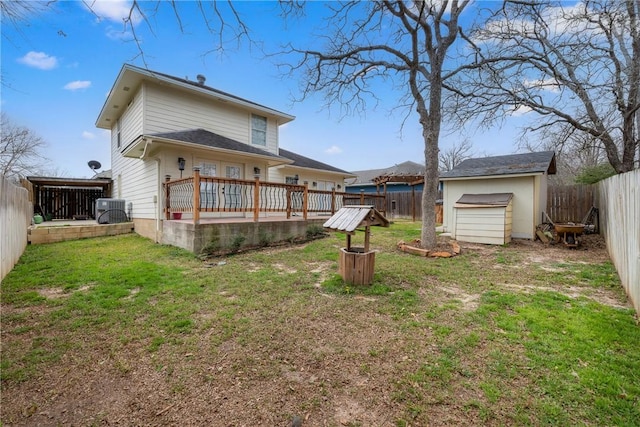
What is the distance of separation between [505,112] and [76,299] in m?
12.3

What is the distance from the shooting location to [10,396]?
2033mm

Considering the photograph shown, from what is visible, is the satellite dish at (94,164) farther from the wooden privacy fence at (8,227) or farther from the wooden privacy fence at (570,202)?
the wooden privacy fence at (570,202)

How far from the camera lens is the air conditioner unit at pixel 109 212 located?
10.4m

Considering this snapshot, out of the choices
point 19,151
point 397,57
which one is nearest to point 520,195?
point 397,57

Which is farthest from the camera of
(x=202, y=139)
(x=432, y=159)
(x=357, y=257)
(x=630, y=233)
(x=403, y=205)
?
(x=403, y=205)

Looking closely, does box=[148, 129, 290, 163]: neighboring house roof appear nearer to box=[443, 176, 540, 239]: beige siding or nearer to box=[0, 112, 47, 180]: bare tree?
box=[443, 176, 540, 239]: beige siding

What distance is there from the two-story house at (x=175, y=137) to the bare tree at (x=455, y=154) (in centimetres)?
2492

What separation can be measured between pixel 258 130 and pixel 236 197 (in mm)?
5587

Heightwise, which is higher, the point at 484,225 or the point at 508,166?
the point at 508,166

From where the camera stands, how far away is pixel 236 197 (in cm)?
765

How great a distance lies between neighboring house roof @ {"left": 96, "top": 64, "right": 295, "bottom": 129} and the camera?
28.3ft

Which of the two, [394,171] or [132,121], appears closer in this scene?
[132,121]

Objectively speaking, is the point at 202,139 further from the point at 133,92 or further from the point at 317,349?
the point at 317,349

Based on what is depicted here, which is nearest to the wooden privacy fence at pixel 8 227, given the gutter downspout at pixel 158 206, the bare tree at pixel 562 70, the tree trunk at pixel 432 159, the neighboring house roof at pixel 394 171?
the gutter downspout at pixel 158 206
